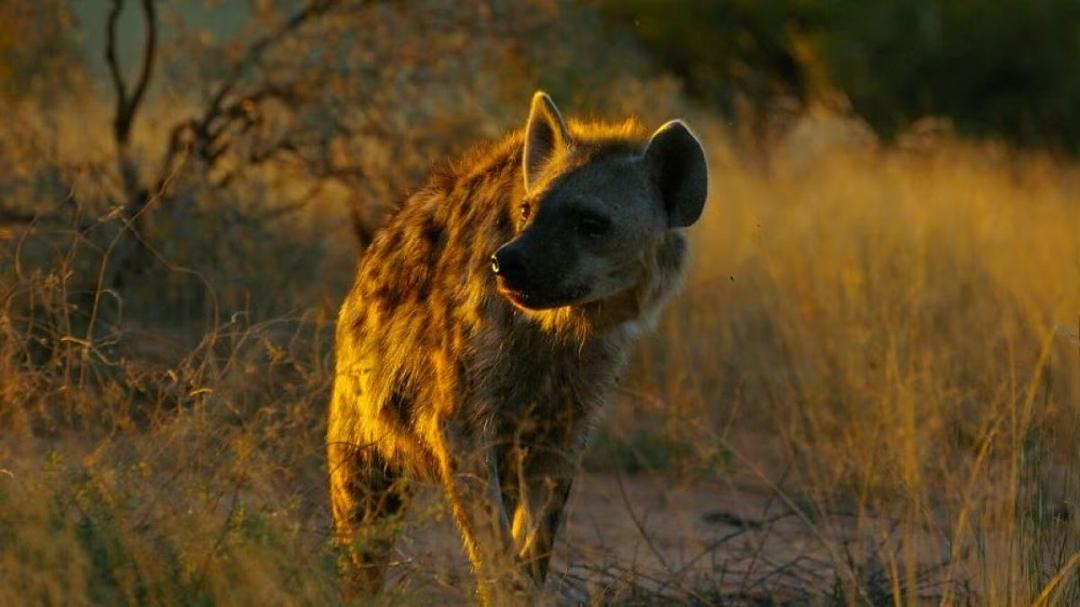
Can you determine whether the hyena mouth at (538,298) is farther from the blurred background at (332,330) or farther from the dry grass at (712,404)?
the blurred background at (332,330)

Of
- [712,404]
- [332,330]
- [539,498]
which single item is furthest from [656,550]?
[712,404]

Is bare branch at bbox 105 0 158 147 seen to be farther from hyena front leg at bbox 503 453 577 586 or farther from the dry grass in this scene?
hyena front leg at bbox 503 453 577 586

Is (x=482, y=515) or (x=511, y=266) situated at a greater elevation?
(x=511, y=266)

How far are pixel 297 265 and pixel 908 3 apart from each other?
10.5m

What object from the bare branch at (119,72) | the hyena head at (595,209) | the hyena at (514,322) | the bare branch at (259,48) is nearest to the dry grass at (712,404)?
the hyena at (514,322)

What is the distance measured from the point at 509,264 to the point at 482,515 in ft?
1.56

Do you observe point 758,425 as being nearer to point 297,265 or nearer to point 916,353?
point 916,353

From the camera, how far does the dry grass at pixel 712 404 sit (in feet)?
11.7

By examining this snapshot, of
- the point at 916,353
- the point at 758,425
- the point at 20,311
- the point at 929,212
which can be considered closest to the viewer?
the point at 20,311

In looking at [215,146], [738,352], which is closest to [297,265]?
[215,146]

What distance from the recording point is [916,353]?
627cm

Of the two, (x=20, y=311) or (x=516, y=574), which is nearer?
(x=516, y=574)

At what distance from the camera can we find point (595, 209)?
13.1 ft

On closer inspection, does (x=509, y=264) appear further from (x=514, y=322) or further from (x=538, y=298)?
(x=514, y=322)
